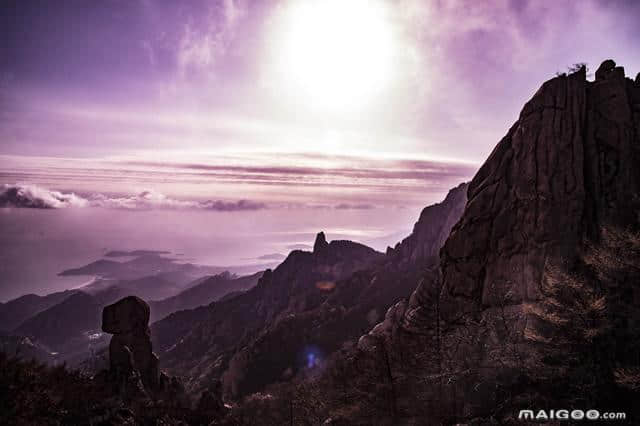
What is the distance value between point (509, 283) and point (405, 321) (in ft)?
59.9

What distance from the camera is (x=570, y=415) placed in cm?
2767

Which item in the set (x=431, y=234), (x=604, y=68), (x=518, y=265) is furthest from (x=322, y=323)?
(x=604, y=68)

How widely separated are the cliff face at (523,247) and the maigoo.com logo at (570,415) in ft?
14.0

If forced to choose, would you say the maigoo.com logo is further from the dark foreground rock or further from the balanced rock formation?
the balanced rock formation

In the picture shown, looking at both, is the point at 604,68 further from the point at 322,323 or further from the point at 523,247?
the point at 322,323

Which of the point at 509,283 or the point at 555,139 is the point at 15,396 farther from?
the point at 555,139

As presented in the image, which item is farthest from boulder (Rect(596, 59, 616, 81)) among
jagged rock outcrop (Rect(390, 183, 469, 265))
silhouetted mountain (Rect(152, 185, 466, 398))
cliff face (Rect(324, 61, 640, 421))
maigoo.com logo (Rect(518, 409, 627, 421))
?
jagged rock outcrop (Rect(390, 183, 469, 265))

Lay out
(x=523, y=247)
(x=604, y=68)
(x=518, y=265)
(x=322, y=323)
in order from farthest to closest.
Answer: (x=322, y=323), (x=604, y=68), (x=523, y=247), (x=518, y=265)

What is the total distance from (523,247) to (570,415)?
2182 centimetres

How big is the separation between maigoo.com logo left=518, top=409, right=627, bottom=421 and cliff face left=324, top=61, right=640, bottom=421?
14.0ft

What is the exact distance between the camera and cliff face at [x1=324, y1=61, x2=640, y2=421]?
38.9 meters

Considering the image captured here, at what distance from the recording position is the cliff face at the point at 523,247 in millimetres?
38906

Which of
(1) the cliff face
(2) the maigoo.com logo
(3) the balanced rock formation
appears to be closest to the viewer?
(2) the maigoo.com logo

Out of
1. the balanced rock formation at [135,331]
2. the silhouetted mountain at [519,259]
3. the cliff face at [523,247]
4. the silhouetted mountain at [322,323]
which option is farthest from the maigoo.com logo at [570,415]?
the silhouetted mountain at [322,323]
